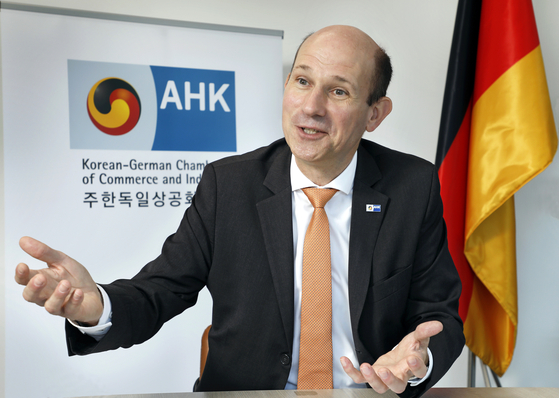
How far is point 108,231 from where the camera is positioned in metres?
2.40

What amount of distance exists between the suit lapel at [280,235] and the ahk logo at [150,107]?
107cm

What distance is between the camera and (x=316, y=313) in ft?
4.67

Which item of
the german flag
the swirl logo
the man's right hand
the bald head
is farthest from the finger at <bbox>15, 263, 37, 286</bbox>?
the german flag

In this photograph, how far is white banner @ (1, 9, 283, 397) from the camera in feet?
7.38

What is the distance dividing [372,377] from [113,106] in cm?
198

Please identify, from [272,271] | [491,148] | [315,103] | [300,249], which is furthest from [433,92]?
[272,271]

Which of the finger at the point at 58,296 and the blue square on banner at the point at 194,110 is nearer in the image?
the finger at the point at 58,296

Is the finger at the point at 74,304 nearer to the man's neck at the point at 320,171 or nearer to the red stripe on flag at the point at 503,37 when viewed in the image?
the man's neck at the point at 320,171

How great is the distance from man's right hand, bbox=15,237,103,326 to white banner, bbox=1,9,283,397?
1.31 meters

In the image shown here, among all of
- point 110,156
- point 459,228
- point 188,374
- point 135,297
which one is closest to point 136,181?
point 110,156

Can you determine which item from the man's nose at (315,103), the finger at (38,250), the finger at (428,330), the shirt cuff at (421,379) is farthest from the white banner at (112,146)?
the finger at (428,330)

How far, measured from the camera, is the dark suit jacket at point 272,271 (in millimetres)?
1433

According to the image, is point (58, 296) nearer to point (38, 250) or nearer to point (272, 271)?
point (38, 250)

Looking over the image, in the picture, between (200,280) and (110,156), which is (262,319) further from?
(110,156)
